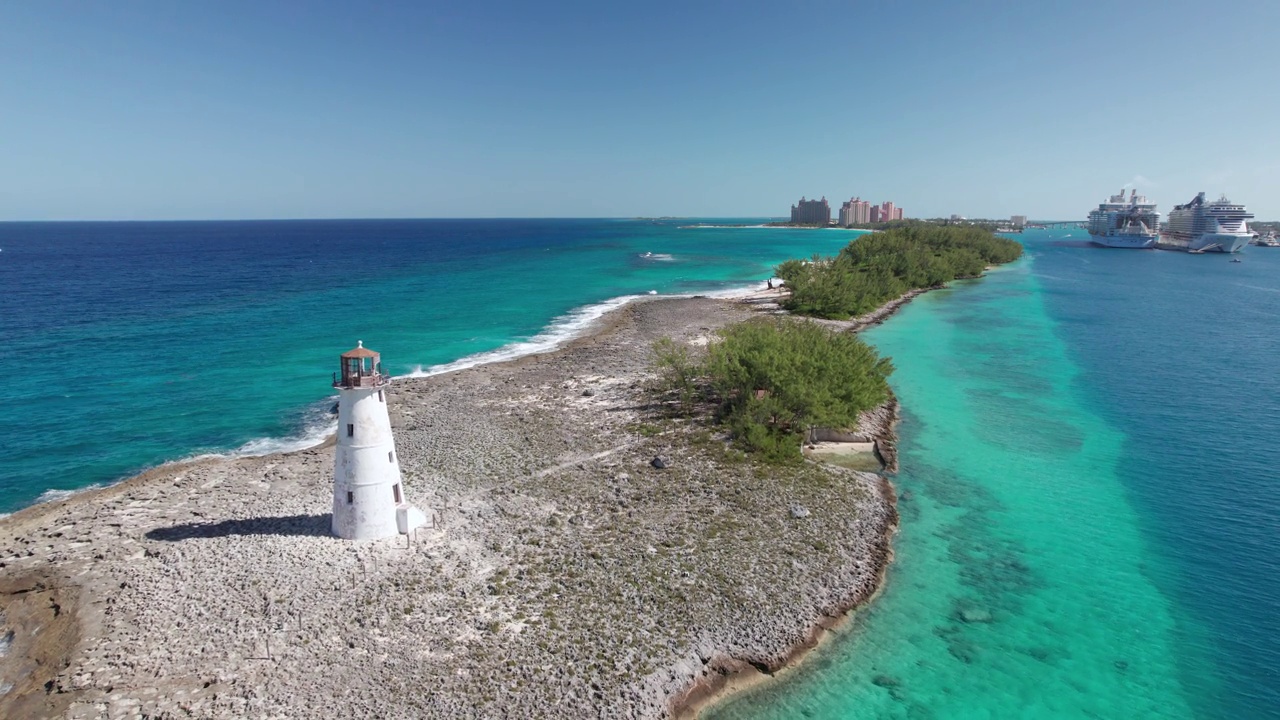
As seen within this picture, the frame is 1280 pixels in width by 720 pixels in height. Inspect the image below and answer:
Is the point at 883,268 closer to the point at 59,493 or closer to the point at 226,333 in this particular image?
the point at 226,333

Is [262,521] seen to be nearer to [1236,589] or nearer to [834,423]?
[834,423]

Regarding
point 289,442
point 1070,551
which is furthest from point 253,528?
point 1070,551

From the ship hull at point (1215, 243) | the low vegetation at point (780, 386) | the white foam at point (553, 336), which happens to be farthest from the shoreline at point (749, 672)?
the ship hull at point (1215, 243)

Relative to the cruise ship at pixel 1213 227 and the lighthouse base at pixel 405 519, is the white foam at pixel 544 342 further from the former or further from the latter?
the cruise ship at pixel 1213 227

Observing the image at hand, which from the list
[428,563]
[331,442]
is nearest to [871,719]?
[428,563]

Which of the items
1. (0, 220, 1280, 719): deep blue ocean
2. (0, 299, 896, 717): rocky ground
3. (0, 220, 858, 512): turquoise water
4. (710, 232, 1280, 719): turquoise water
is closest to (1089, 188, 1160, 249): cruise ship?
(0, 220, 1280, 719): deep blue ocean

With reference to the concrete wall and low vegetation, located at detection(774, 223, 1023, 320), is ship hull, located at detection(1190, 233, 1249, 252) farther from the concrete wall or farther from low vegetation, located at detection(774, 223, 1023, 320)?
the concrete wall

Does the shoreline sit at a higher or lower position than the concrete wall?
lower
